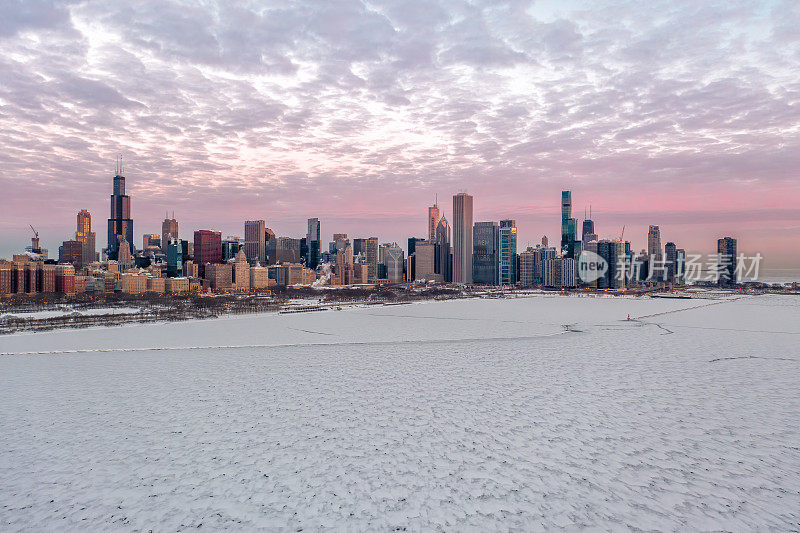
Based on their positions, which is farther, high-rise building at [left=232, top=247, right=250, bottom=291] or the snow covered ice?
high-rise building at [left=232, top=247, right=250, bottom=291]

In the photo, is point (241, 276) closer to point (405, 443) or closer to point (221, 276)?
point (221, 276)

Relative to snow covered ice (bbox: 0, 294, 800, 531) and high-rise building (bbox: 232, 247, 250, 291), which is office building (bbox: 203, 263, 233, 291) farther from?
snow covered ice (bbox: 0, 294, 800, 531)

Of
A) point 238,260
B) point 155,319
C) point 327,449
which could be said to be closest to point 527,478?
point 327,449

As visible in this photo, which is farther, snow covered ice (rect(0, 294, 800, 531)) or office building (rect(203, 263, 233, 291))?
office building (rect(203, 263, 233, 291))

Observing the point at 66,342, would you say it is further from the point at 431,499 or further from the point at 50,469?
the point at 431,499

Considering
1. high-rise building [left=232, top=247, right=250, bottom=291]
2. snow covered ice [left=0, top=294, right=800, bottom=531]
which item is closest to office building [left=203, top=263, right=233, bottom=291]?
high-rise building [left=232, top=247, right=250, bottom=291]

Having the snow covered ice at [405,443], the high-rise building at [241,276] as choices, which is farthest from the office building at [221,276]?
the snow covered ice at [405,443]

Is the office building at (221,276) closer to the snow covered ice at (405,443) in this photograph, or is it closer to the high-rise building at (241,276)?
the high-rise building at (241,276)

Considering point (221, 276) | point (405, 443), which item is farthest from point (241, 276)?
point (405, 443)
